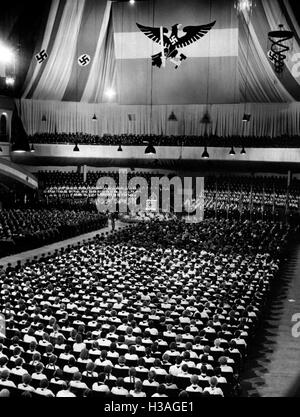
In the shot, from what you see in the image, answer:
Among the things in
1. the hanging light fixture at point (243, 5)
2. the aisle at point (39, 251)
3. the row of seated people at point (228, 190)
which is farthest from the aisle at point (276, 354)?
the hanging light fixture at point (243, 5)

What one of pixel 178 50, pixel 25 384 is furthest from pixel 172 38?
pixel 25 384

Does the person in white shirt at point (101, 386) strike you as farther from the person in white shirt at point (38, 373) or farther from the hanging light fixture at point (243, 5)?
the hanging light fixture at point (243, 5)

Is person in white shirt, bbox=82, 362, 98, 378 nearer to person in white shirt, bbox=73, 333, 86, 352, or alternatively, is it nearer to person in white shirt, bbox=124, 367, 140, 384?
person in white shirt, bbox=124, 367, 140, 384

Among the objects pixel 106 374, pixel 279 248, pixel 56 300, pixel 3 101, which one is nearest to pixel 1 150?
pixel 3 101

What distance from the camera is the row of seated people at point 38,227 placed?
852 inches

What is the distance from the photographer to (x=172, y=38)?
103ft

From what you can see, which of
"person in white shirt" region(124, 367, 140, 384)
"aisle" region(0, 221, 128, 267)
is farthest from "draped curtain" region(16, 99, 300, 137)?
"person in white shirt" region(124, 367, 140, 384)

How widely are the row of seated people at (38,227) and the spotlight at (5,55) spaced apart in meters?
10.8

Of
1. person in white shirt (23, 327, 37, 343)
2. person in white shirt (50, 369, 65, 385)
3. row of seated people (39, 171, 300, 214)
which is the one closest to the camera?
person in white shirt (50, 369, 65, 385)

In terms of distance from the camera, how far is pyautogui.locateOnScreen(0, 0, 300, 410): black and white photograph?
31.5 ft

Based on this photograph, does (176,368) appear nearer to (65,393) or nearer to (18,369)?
(65,393)

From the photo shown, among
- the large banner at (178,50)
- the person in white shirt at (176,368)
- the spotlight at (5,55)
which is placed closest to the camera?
the person in white shirt at (176,368)
